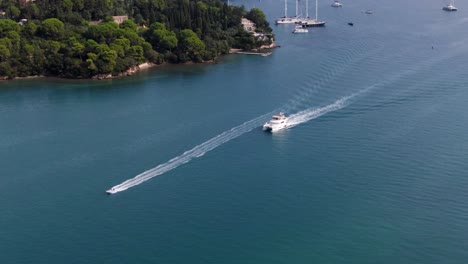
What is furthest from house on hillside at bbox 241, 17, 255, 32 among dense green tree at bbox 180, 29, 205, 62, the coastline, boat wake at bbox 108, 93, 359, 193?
boat wake at bbox 108, 93, 359, 193

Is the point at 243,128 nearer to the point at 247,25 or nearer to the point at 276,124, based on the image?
the point at 276,124

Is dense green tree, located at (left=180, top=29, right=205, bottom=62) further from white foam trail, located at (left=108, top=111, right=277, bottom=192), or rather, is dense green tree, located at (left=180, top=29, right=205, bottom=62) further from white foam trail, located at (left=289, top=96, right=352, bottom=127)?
white foam trail, located at (left=289, top=96, right=352, bottom=127)

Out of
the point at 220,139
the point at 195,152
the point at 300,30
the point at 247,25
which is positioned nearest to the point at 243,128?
the point at 220,139

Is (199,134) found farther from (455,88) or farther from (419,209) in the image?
(455,88)

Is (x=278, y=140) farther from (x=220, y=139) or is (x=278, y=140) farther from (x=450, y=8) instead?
(x=450, y=8)

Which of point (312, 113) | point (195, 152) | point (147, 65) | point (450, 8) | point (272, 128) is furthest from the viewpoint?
point (450, 8)

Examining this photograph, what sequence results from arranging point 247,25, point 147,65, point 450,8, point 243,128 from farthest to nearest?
point 450,8 < point 247,25 < point 147,65 < point 243,128

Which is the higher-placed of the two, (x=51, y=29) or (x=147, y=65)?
(x=51, y=29)

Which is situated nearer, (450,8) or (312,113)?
(312,113)

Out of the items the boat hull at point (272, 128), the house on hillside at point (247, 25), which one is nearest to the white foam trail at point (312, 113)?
the boat hull at point (272, 128)
